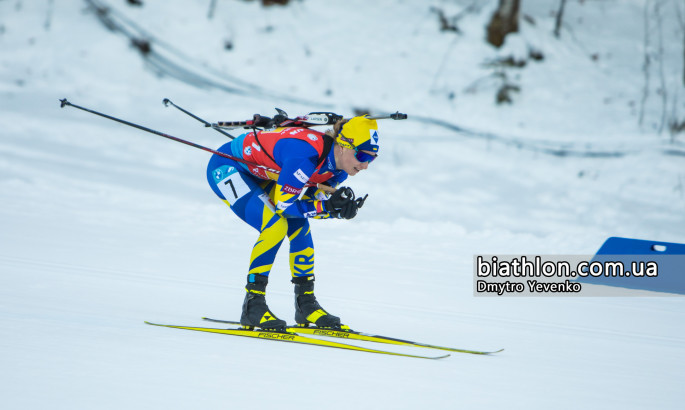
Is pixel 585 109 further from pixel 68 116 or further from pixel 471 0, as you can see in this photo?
pixel 68 116

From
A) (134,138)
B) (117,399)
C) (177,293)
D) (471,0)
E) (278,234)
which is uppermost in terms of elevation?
(471,0)

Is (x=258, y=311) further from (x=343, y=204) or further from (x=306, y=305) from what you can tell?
(x=343, y=204)

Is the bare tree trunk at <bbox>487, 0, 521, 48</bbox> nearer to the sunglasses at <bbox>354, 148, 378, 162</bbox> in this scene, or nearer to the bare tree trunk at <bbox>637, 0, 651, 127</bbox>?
the bare tree trunk at <bbox>637, 0, 651, 127</bbox>

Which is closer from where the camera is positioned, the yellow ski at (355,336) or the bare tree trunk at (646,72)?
the yellow ski at (355,336)

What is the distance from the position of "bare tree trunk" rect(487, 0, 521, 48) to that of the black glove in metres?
10.9

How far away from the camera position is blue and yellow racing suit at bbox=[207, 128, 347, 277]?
12.5 feet

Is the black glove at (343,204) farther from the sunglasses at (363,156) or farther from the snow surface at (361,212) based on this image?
the snow surface at (361,212)

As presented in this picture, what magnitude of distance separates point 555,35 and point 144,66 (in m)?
8.35

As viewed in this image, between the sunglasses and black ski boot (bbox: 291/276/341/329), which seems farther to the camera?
black ski boot (bbox: 291/276/341/329)

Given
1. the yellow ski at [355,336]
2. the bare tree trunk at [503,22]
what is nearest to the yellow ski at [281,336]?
the yellow ski at [355,336]

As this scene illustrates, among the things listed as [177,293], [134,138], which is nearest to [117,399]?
[177,293]

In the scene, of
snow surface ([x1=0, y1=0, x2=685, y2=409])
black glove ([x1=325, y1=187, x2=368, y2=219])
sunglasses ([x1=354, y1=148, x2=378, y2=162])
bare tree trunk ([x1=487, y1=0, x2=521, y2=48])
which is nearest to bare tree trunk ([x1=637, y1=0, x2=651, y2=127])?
snow surface ([x1=0, y1=0, x2=685, y2=409])

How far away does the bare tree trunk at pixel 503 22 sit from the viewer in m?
13.6

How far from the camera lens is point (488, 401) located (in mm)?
2795
